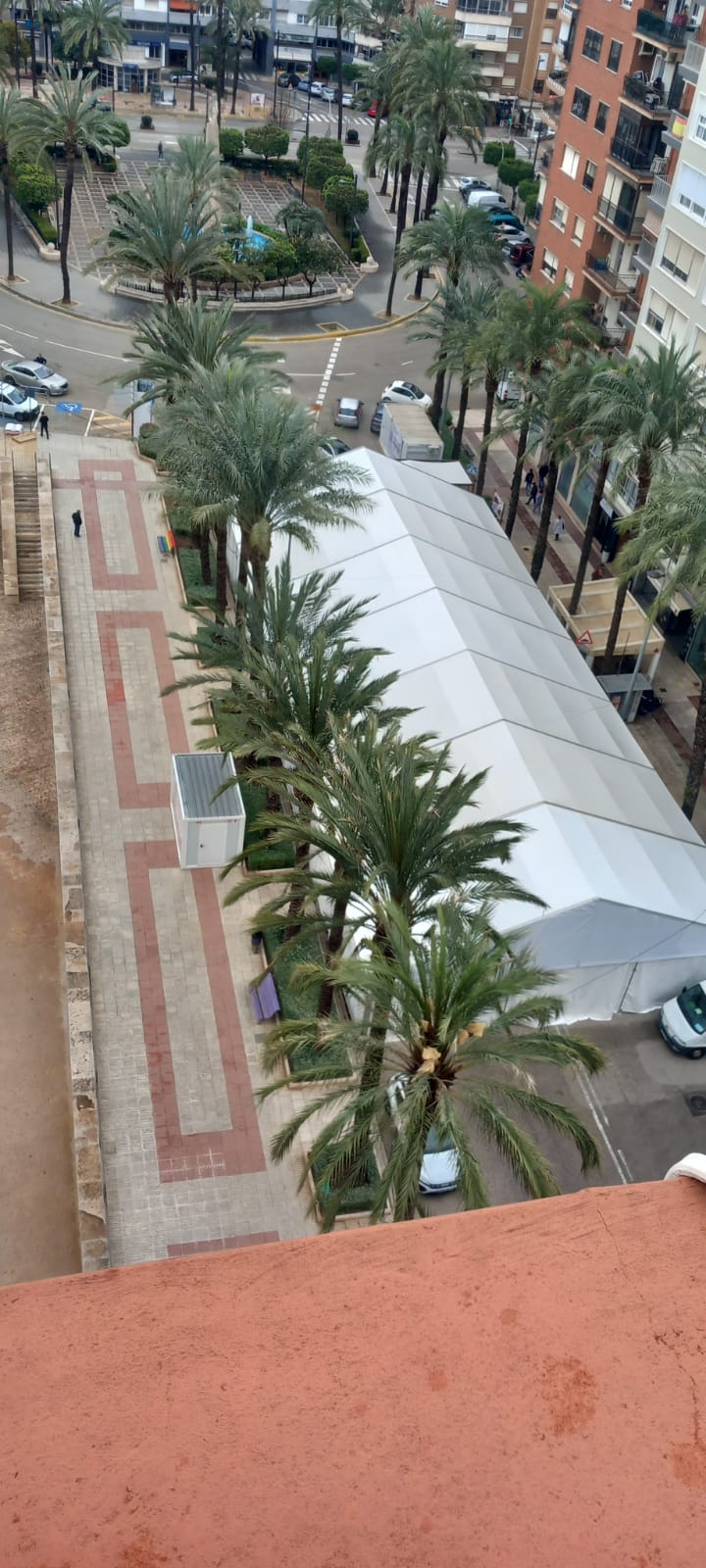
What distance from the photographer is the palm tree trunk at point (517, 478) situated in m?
40.4

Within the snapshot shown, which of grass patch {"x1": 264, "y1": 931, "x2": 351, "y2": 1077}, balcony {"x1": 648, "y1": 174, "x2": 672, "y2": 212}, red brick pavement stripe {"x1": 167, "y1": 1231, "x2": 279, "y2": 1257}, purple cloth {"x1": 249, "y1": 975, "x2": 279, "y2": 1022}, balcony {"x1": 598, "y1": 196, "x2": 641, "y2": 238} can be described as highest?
balcony {"x1": 648, "y1": 174, "x2": 672, "y2": 212}

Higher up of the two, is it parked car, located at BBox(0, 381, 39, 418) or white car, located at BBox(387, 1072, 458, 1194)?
parked car, located at BBox(0, 381, 39, 418)

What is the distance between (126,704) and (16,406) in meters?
19.0

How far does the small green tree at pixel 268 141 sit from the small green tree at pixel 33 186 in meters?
18.1

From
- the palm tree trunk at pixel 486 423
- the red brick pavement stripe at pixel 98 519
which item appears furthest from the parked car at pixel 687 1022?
the palm tree trunk at pixel 486 423

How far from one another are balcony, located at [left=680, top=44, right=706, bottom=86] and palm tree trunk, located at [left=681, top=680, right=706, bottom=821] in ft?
66.8

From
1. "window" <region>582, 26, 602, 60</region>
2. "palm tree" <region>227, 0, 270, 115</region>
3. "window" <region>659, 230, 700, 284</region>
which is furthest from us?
"palm tree" <region>227, 0, 270, 115</region>

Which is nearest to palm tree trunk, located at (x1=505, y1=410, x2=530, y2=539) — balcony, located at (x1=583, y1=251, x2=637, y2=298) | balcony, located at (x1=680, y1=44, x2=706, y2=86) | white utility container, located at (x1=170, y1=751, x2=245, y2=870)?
balcony, located at (x1=583, y1=251, x2=637, y2=298)

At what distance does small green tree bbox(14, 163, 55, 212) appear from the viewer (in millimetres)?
63844

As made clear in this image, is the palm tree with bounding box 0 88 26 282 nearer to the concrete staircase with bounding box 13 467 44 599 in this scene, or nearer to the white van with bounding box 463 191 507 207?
the concrete staircase with bounding box 13 467 44 599

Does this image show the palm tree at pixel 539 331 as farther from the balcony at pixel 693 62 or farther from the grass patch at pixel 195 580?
the grass patch at pixel 195 580

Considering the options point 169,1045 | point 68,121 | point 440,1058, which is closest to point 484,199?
point 68,121

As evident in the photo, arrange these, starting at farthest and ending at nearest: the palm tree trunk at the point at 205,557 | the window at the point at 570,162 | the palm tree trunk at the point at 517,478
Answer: the window at the point at 570,162
the palm tree trunk at the point at 517,478
the palm tree trunk at the point at 205,557

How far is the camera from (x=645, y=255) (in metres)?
42.8
